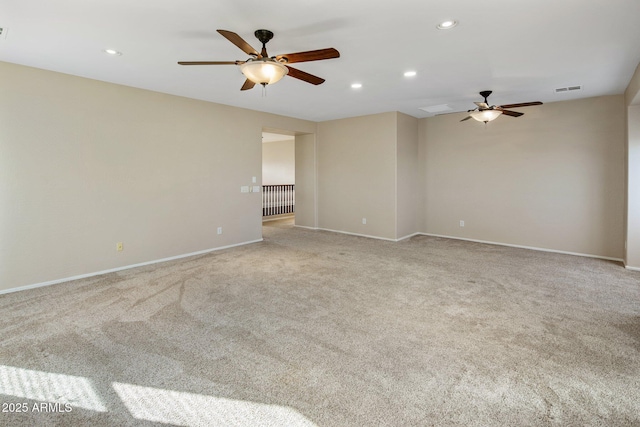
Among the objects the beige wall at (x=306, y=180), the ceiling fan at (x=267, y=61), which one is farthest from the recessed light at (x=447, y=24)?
the beige wall at (x=306, y=180)

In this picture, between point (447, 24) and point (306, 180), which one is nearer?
point (447, 24)

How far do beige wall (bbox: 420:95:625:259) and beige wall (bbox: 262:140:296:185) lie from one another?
5.26 m

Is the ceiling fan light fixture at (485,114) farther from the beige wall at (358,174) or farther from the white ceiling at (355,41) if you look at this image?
the beige wall at (358,174)

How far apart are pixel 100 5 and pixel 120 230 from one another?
3093mm

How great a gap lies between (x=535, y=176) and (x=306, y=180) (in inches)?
190

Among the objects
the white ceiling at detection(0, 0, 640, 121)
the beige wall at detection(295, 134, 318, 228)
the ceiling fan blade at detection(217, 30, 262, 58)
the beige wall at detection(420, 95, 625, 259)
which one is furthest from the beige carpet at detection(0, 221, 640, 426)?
the beige wall at detection(295, 134, 318, 228)

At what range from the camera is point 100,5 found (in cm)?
251

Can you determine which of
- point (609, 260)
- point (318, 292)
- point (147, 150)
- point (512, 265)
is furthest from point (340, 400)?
point (609, 260)

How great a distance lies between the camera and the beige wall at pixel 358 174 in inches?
264

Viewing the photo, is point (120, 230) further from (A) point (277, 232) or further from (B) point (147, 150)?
(A) point (277, 232)

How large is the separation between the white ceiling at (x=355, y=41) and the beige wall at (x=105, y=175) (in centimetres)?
38

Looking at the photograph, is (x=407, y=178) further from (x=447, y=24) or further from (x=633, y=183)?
(x=447, y=24)

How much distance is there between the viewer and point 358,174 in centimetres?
719

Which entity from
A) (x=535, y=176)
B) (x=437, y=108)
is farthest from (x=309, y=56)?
(x=535, y=176)
